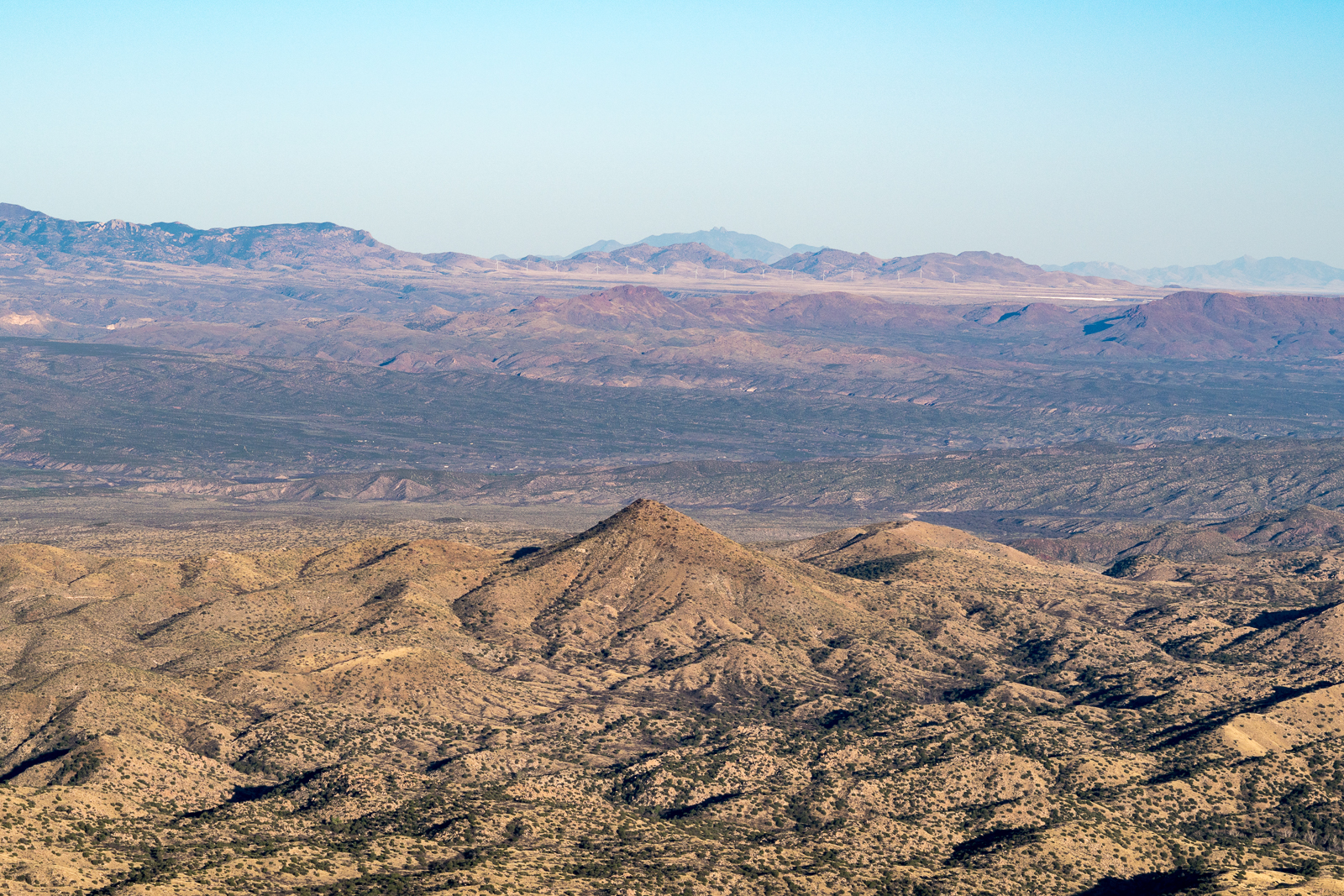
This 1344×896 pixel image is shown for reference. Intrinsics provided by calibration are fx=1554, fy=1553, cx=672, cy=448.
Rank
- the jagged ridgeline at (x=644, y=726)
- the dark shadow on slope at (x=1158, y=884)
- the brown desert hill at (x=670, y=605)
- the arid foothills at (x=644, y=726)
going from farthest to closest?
the brown desert hill at (x=670, y=605) → the jagged ridgeline at (x=644, y=726) → the arid foothills at (x=644, y=726) → the dark shadow on slope at (x=1158, y=884)

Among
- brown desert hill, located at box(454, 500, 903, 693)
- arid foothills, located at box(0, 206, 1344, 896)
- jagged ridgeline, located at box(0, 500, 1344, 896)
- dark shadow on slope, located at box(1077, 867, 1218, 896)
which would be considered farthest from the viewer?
brown desert hill, located at box(454, 500, 903, 693)

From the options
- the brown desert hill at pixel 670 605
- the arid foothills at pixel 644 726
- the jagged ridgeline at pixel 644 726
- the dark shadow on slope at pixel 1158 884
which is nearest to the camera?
the dark shadow on slope at pixel 1158 884

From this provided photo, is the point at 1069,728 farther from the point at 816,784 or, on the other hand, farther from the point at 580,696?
the point at 580,696

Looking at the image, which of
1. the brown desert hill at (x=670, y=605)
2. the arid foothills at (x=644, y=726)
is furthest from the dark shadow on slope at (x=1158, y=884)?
the brown desert hill at (x=670, y=605)

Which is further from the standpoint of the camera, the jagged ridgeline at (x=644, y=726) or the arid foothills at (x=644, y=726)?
the jagged ridgeline at (x=644, y=726)

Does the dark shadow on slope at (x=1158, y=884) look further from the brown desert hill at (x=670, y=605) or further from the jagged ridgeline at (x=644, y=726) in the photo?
the brown desert hill at (x=670, y=605)

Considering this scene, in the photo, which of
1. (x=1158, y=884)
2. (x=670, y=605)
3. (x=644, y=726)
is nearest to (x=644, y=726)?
(x=644, y=726)

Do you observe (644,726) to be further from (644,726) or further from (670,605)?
(670,605)

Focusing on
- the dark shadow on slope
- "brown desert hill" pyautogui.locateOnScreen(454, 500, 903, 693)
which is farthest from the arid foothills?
"brown desert hill" pyautogui.locateOnScreen(454, 500, 903, 693)

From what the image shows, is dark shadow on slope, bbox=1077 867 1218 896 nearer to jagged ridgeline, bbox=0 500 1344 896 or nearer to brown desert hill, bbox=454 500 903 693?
jagged ridgeline, bbox=0 500 1344 896
